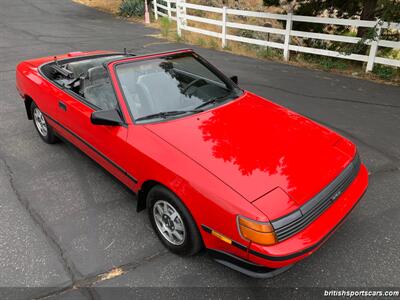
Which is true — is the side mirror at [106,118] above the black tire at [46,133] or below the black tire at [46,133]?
above

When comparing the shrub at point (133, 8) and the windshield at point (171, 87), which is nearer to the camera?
the windshield at point (171, 87)

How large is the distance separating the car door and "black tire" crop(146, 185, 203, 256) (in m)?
0.31

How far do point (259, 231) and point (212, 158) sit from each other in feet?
2.38

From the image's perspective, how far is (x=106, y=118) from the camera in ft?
10.2

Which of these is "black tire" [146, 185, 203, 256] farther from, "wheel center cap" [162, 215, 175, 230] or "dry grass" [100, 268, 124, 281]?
"dry grass" [100, 268, 124, 281]

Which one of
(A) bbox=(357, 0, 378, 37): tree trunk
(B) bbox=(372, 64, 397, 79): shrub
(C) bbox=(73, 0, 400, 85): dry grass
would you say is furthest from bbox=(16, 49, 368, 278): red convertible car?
(A) bbox=(357, 0, 378, 37): tree trunk

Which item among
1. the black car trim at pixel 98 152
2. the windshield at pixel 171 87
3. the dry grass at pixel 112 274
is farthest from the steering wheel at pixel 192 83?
the dry grass at pixel 112 274

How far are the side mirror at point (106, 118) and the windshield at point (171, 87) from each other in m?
Answer: 0.15

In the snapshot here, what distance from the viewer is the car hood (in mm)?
2537

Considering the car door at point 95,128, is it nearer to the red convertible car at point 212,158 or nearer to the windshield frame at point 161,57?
the red convertible car at point 212,158

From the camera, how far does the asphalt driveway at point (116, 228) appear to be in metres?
2.73

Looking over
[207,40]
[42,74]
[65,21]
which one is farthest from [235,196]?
[65,21]

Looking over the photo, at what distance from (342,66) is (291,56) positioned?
1.85 meters

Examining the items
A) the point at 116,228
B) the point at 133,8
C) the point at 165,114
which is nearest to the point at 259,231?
the point at 165,114
